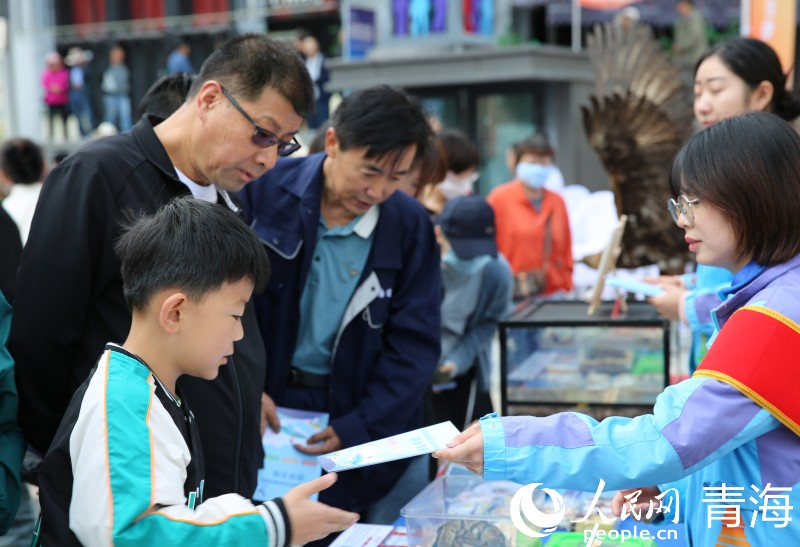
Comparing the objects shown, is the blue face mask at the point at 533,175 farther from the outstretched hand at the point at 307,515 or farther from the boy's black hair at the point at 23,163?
the outstretched hand at the point at 307,515

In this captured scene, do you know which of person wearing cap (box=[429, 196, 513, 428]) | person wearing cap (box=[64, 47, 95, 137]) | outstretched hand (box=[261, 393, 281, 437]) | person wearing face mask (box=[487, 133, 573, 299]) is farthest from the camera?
person wearing cap (box=[64, 47, 95, 137])

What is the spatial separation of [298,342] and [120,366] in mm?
1060

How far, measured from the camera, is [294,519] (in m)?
1.43

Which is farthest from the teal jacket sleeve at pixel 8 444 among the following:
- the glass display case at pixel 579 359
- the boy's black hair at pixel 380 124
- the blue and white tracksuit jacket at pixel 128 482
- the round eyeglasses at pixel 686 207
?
the glass display case at pixel 579 359

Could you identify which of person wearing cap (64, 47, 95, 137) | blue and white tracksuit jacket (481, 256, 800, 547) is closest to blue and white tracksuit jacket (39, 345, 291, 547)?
blue and white tracksuit jacket (481, 256, 800, 547)

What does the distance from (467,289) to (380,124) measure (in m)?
1.52

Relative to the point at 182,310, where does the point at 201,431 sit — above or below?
below

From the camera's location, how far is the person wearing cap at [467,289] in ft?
12.6

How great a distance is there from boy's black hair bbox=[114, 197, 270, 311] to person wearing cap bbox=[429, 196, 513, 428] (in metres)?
2.19

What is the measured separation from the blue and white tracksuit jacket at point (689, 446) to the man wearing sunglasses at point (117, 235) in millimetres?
635

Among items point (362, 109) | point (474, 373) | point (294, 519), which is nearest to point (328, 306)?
point (362, 109)

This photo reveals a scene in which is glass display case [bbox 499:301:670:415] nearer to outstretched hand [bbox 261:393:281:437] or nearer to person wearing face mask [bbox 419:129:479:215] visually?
outstretched hand [bbox 261:393:281:437]

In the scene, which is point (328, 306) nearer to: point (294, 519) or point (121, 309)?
point (121, 309)

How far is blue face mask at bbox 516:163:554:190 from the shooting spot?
5793 millimetres
